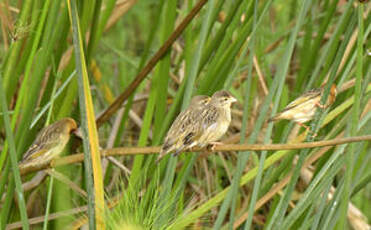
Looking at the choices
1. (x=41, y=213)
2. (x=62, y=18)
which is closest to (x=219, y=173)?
(x=41, y=213)

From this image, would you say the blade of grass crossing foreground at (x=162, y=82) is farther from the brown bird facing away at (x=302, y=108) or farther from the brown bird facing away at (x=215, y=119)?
the brown bird facing away at (x=302, y=108)

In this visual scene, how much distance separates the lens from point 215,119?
2.83 metres

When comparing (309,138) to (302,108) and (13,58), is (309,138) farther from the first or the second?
(13,58)

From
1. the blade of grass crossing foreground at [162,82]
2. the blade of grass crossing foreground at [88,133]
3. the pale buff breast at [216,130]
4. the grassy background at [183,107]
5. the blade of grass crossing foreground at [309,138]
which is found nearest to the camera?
the blade of grass crossing foreground at [88,133]

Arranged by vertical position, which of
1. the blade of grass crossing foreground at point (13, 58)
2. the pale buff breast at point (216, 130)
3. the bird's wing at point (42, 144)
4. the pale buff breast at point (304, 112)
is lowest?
the bird's wing at point (42, 144)

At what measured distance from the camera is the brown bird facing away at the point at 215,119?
2.66m

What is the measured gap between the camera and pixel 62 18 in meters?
2.77

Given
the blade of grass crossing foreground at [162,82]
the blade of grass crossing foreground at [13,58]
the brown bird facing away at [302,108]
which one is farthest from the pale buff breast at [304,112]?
the blade of grass crossing foreground at [13,58]

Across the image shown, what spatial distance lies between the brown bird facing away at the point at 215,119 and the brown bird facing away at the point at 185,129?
1.1 inches

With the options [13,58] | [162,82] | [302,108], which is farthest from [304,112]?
[13,58]

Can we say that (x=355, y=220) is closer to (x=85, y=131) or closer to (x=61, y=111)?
(x=61, y=111)

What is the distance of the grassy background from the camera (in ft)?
6.64

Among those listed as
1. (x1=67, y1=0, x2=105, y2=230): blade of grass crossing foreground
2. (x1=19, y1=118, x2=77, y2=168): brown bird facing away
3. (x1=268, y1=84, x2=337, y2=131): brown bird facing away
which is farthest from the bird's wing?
(x1=268, y1=84, x2=337, y2=131): brown bird facing away

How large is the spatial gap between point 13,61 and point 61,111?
0.49 metres
